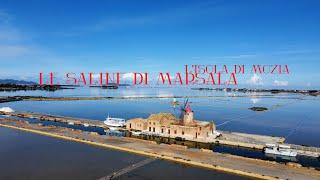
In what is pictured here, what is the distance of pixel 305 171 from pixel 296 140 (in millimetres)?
34363

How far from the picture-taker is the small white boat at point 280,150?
57406mm

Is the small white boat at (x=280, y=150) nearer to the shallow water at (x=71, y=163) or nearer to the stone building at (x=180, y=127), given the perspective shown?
the stone building at (x=180, y=127)

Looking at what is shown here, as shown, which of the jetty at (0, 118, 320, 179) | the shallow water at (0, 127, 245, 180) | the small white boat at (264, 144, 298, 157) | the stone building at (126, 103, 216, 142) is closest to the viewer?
the jetty at (0, 118, 320, 179)

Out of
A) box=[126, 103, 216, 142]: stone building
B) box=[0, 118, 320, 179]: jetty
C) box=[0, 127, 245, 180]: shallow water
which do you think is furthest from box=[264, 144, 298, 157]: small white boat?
box=[0, 127, 245, 180]: shallow water

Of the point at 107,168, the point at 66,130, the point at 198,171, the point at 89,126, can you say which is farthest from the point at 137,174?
the point at 89,126

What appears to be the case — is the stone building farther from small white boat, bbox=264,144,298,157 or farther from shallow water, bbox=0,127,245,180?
shallow water, bbox=0,127,245,180

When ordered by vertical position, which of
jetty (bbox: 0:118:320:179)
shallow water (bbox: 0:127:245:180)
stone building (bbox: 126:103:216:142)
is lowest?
shallow water (bbox: 0:127:245:180)

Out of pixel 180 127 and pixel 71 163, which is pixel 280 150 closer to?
pixel 180 127

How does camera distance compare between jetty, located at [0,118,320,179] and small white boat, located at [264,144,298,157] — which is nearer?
jetty, located at [0,118,320,179]

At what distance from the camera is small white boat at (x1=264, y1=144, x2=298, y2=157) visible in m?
57.4

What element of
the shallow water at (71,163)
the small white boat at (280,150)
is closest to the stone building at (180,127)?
the small white boat at (280,150)

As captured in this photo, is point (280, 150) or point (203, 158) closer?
point (203, 158)

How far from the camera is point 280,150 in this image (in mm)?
57875

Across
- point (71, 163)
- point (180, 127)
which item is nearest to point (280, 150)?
point (180, 127)
